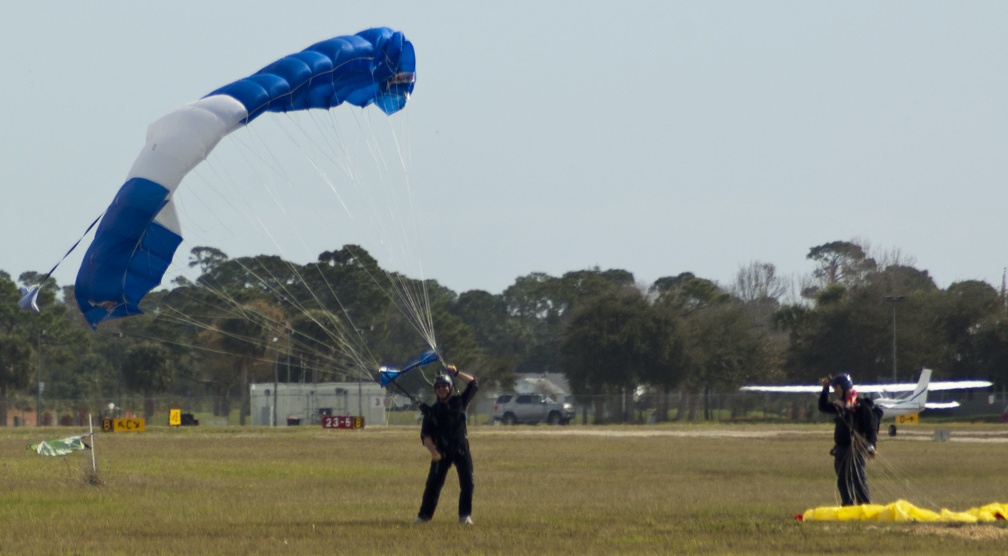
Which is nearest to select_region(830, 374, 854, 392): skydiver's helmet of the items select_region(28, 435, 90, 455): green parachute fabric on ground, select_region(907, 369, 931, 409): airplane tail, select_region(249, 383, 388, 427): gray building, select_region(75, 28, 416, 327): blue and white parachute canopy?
select_region(75, 28, 416, 327): blue and white parachute canopy

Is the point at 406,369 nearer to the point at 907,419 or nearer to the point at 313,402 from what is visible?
the point at 907,419

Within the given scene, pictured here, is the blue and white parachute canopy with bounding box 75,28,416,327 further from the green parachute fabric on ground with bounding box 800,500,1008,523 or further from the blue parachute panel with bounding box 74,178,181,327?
the green parachute fabric on ground with bounding box 800,500,1008,523

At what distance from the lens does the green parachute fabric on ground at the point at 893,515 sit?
39.9 feet

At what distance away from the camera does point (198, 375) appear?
288 ft

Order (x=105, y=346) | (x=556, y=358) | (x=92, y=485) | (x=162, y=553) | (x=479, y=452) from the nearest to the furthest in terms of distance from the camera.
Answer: (x=162, y=553) < (x=92, y=485) < (x=479, y=452) < (x=105, y=346) < (x=556, y=358)

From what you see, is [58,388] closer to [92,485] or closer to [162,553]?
[92,485]

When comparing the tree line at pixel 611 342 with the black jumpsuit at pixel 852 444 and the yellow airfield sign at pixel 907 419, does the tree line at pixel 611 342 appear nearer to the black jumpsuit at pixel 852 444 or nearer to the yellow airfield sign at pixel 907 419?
the yellow airfield sign at pixel 907 419

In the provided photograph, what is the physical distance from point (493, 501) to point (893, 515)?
549cm

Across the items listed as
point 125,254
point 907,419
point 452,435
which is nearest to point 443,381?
point 452,435

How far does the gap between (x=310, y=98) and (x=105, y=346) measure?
92.1 metres

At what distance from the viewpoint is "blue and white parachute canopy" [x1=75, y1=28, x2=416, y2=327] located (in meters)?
13.8

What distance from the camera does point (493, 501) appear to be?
1609cm

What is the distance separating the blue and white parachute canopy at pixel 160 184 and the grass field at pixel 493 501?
2.44 metres

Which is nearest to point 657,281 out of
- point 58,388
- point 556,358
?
point 556,358
